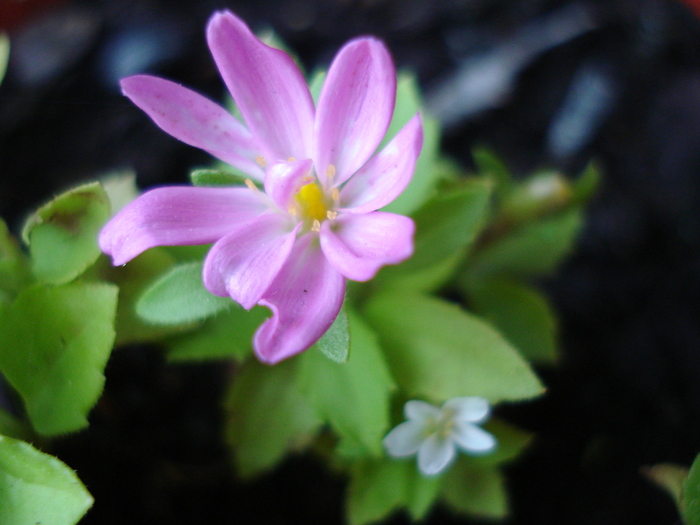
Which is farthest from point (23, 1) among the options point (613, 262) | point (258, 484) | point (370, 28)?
point (613, 262)

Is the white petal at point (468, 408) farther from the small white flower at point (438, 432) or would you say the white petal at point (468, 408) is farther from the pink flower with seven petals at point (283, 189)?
the pink flower with seven petals at point (283, 189)

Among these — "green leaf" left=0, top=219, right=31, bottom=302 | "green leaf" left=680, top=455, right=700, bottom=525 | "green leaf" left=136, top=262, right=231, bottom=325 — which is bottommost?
"green leaf" left=680, top=455, right=700, bottom=525

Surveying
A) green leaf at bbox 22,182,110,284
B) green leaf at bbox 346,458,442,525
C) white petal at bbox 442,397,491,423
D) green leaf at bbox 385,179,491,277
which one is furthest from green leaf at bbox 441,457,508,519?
green leaf at bbox 22,182,110,284

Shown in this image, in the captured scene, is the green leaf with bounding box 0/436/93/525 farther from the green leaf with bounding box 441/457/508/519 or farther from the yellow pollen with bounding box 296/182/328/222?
the green leaf with bounding box 441/457/508/519

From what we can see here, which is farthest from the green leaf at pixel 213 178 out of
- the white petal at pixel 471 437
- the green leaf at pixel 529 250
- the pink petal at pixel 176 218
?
the green leaf at pixel 529 250

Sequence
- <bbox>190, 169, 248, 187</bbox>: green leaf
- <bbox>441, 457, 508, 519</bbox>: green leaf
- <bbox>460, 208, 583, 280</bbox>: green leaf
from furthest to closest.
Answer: <bbox>460, 208, 583, 280</bbox>: green leaf → <bbox>441, 457, 508, 519</bbox>: green leaf → <bbox>190, 169, 248, 187</bbox>: green leaf

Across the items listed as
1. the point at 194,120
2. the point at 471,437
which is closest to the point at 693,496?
the point at 471,437

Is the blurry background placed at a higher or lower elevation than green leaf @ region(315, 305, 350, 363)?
lower
